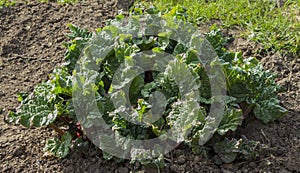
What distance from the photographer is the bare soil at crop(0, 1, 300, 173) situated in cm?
318

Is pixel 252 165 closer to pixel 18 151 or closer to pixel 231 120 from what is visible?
pixel 231 120

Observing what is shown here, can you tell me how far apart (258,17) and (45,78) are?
2046 millimetres

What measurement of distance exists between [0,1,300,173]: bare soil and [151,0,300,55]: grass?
4.9 inches

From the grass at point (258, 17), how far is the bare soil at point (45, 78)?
0.12 meters

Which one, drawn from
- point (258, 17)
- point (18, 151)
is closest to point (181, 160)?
point (18, 151)

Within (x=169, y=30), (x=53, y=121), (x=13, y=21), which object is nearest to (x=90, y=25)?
(x=13, y=21)

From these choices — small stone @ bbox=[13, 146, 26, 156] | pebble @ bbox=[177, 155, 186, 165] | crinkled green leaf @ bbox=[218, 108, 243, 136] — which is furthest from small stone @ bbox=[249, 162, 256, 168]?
small stone @ bbox=[13, 146, 26, 156]

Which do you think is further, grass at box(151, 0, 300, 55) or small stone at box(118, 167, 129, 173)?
grass at box(151, 0, 300, 55)

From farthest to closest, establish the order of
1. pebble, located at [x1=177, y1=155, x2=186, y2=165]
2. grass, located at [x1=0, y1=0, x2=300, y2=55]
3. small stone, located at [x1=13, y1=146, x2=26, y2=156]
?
grass, located at [x1=0, y1=0, x2=300, y2=55] < small stone, located at [x1=13, y1=146, x2=26, y2=156] < pebble, located at [x1=177, y1=155, x2=186, y2=165]

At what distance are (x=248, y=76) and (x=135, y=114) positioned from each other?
841 mm

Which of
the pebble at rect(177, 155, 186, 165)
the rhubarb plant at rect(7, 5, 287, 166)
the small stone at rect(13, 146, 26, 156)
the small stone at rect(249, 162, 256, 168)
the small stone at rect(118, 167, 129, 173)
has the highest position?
the rhubarb plant at rect(7, 5, 287, 166)

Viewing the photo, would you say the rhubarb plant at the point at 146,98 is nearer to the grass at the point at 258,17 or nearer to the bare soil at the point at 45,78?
the bare soil at the point at 45,78

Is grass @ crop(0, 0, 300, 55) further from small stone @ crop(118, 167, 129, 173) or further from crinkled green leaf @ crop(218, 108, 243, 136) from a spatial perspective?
small stone @ crop(118, 167, 129, 173)

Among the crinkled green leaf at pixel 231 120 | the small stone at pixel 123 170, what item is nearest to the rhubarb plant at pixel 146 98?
the crinkled green leaf at pixel 231 120
